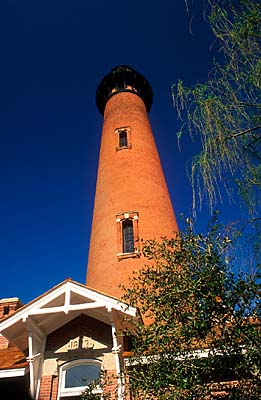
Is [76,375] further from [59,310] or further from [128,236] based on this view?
[128,236]

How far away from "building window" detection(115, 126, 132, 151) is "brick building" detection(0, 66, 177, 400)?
0.18ft

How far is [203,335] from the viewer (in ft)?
17.6

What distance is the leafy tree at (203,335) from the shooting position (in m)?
5.09

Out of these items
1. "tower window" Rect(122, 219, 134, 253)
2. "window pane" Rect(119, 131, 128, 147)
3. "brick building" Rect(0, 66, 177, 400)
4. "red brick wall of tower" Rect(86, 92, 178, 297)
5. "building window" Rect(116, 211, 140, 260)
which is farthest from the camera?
"window pane" Rect(119, 131, 128, 147)

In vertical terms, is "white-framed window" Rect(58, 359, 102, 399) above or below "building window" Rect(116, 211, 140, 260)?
below

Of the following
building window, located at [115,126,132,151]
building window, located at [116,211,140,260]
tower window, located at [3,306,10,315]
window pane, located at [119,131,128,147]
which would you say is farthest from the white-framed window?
window pane, located at [119,131,128,147]

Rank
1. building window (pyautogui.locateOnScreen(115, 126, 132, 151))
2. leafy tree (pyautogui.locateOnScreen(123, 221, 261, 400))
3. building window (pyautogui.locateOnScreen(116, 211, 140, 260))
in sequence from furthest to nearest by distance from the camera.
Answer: building window (pyautogui.locateOnScreen(115, 126, 132, 151)), building window (pyautogui.locateOnScreen(116, 211, 140, 260)), leafy tree (pyautogui.locateOnScreen(123, 221, 261, 400))

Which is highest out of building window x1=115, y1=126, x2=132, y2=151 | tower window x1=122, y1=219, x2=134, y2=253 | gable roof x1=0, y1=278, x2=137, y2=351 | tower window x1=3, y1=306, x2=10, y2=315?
building window x1=115, y1=126, x2=132, y2=151

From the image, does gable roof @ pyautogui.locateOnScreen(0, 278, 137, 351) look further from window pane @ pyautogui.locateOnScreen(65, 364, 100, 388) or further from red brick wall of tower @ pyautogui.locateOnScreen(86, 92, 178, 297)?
red brick wall of tower @ pyautogui.locateOnScreen(86, 92, 178, 297)

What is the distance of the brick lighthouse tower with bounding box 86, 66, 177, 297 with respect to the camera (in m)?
13.4

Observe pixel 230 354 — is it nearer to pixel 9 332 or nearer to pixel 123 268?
pixel 9 332

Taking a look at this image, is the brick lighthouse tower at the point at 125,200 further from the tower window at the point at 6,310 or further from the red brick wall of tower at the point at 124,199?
the tower window at the point at 6,310

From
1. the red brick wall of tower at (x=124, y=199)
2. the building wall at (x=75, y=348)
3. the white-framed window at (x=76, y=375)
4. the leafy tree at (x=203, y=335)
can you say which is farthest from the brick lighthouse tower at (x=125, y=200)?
the leafy tree at (x=203, y=335)

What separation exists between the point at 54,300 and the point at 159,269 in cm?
350
